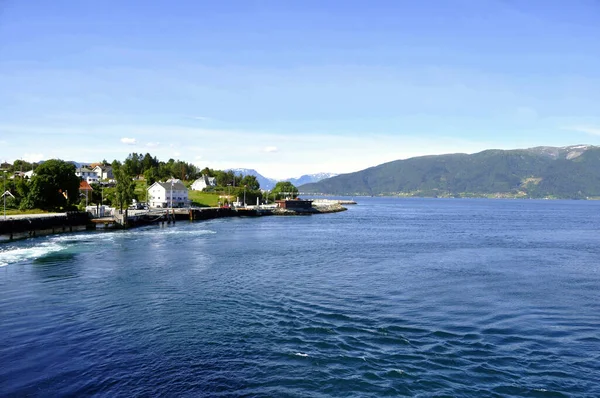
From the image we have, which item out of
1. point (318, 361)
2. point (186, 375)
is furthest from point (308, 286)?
point (186, 375)

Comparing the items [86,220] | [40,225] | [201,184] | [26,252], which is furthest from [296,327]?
[201,184]

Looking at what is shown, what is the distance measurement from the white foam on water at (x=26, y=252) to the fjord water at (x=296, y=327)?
0.56 metres

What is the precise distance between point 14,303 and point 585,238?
80.1m

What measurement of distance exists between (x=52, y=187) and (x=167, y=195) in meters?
44.5

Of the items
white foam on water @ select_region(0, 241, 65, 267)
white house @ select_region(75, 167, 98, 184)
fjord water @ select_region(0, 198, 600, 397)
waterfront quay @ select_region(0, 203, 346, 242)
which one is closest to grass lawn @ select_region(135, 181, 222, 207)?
waterfront quay @ select_region(0, 203, 346, 242)

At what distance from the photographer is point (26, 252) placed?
155 feet

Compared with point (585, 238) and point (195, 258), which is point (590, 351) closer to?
point (195, 258)

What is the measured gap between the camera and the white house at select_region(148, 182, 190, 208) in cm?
12862

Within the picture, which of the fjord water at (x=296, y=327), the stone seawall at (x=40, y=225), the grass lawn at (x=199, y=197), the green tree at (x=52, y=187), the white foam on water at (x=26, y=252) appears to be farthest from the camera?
the grass lawn at (x=199, y=197)

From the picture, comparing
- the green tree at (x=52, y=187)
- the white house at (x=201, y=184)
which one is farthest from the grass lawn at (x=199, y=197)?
the green tree at (x=52, y=187)

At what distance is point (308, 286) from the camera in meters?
31.8

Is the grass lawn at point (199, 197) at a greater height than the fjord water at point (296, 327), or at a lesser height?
greater

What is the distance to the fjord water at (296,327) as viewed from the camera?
15.9m

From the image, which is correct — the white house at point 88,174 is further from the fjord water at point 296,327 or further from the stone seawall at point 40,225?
the fjord water at point 296,327
